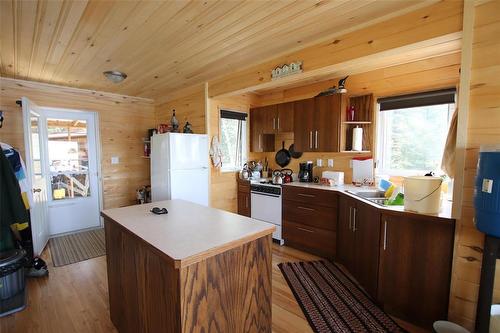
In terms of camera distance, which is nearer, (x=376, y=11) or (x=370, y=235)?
(x=376, y=11)

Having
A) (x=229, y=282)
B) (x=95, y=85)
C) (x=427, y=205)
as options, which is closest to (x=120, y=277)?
(x=229, y=282)

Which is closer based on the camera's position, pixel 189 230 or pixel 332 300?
pixel 189 230

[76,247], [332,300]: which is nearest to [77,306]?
[76,247]

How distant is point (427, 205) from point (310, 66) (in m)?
1.54

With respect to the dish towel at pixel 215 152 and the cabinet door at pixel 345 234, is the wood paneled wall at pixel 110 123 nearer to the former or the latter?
the dish towel at pixel 215 152

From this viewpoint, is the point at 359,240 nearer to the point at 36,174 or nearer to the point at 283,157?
the point at 283,157

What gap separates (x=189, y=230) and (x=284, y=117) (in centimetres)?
266

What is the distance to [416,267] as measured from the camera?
1.85m

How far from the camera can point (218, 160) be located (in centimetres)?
368

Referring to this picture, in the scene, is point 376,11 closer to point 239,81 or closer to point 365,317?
point 239,81

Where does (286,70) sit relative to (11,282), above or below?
above

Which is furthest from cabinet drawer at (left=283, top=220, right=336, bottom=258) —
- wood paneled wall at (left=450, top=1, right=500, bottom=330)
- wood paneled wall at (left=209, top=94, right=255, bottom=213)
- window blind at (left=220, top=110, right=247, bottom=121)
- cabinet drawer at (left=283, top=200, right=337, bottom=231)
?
window blind at (left=220, top=110, right=247, bottom=121)

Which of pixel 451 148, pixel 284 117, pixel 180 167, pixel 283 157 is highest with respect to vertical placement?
pixel 284 117

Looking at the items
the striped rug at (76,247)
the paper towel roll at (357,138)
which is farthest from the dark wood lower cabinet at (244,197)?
the striped rug at (76,247)
